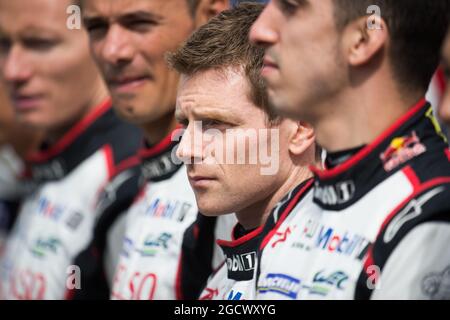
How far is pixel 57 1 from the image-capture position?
547 centimetres

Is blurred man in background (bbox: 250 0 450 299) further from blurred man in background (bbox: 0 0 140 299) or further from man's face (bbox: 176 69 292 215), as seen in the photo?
blurred man in background (bbox: 0 0 140 299)

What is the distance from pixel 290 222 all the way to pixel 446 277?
0.65 meters

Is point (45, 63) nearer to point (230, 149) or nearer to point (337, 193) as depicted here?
point (230, 149)

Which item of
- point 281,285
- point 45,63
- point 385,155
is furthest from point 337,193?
point 45,63

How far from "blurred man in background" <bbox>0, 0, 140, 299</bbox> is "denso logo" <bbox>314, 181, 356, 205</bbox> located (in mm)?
2326

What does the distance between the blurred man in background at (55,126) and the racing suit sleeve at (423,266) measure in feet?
8.76

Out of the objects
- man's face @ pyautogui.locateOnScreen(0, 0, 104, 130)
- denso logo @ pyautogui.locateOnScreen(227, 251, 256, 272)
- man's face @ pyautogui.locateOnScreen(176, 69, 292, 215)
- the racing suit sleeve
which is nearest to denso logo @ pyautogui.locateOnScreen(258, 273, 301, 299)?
denso logo @ pyautogui.locateOnScreen(227, 251, 256, 272)

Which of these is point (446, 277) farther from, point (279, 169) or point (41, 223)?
point (41, 223)

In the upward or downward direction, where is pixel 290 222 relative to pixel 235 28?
downward

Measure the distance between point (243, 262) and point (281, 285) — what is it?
29 centimetres

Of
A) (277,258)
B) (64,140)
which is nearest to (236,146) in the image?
(277,258)

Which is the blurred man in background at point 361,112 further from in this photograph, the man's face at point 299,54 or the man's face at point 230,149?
the man's face at point 230,149

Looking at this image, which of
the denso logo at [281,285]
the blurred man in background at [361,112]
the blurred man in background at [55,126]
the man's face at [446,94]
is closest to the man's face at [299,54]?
the blurred man in background at [361,112]

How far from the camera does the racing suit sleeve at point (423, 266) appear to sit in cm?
254
